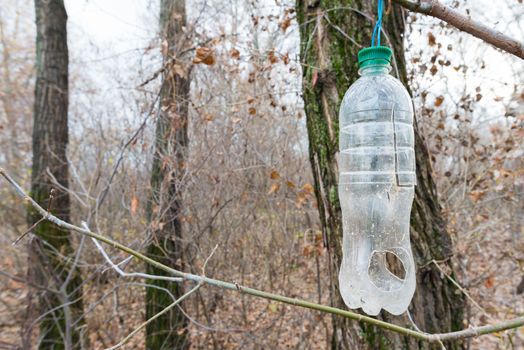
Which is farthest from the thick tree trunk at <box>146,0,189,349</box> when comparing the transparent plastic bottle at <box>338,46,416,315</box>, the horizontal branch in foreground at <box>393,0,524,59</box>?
the horizontal branch in foreground at <box>393,0,524,59</box>

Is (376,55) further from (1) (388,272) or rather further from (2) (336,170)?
(1) (388,272)

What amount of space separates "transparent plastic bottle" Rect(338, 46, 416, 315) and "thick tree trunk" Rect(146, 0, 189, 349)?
2.20 m

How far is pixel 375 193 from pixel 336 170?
1.03 feet

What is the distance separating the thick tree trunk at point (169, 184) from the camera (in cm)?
376

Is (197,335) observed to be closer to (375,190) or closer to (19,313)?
(19,313)

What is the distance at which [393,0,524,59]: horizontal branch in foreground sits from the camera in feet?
3.45

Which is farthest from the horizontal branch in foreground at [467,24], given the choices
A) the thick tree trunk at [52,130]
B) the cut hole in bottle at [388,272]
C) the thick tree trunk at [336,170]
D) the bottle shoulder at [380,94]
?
the thick tree trunk at [52,130]

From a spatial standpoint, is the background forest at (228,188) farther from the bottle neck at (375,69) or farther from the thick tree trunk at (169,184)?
the bottle neck at (375,69)

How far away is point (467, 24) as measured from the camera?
1071 mm

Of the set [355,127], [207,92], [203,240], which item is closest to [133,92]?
[207,92]

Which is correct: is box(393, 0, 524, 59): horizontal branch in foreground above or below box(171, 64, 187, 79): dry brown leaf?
below

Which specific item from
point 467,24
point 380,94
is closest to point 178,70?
point 380,94

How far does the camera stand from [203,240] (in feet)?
13.8

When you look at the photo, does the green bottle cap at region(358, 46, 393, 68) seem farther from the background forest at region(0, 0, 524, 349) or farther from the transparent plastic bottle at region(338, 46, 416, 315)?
the background forest at region(0, 0, 524, 349)
